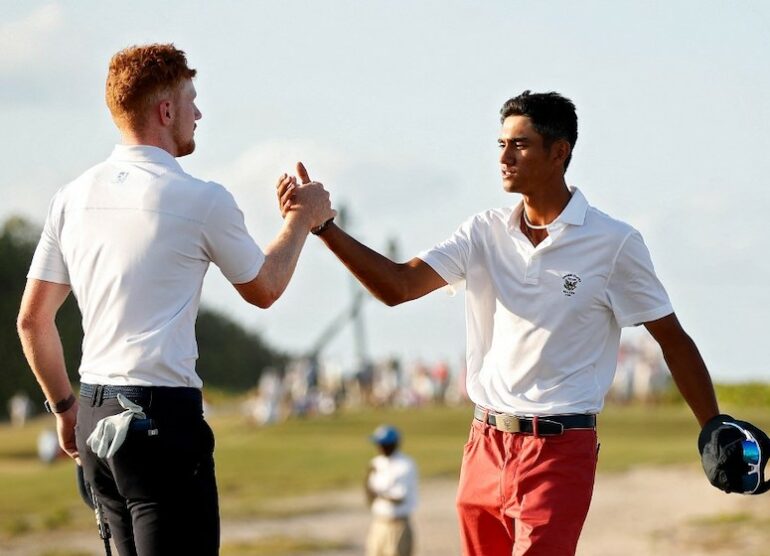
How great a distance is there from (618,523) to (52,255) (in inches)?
1125

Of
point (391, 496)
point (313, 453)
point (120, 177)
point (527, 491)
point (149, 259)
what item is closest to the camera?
point (149, 259)

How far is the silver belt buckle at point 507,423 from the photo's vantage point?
240 inches

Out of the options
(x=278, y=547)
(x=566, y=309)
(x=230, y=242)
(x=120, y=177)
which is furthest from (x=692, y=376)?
(x=278, y=547)

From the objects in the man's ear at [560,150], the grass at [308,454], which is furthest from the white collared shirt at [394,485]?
the grass at [308,454]

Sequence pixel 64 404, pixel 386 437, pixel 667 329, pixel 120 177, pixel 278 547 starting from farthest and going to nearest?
1. pixel 278 547
2. pixel 386 437
3. pixel 667 329
4. pixel 64 404
5. pixel 120 177

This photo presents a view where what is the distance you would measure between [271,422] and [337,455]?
1239cm

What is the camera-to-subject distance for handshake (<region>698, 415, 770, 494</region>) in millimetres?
6137

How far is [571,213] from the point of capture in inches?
244

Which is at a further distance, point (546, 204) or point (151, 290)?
point (546, 204)

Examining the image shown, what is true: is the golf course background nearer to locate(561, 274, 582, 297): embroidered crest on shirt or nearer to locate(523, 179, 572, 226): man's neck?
locate(523, 179, 572, 226): man's neck

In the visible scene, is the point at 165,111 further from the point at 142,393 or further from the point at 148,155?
the point at 142,393

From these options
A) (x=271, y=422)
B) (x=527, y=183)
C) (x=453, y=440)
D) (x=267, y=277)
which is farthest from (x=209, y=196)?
(x=271, y=422)

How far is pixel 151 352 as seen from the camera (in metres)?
5.00

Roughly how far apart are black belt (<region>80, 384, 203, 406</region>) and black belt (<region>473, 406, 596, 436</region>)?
4.90 ft
